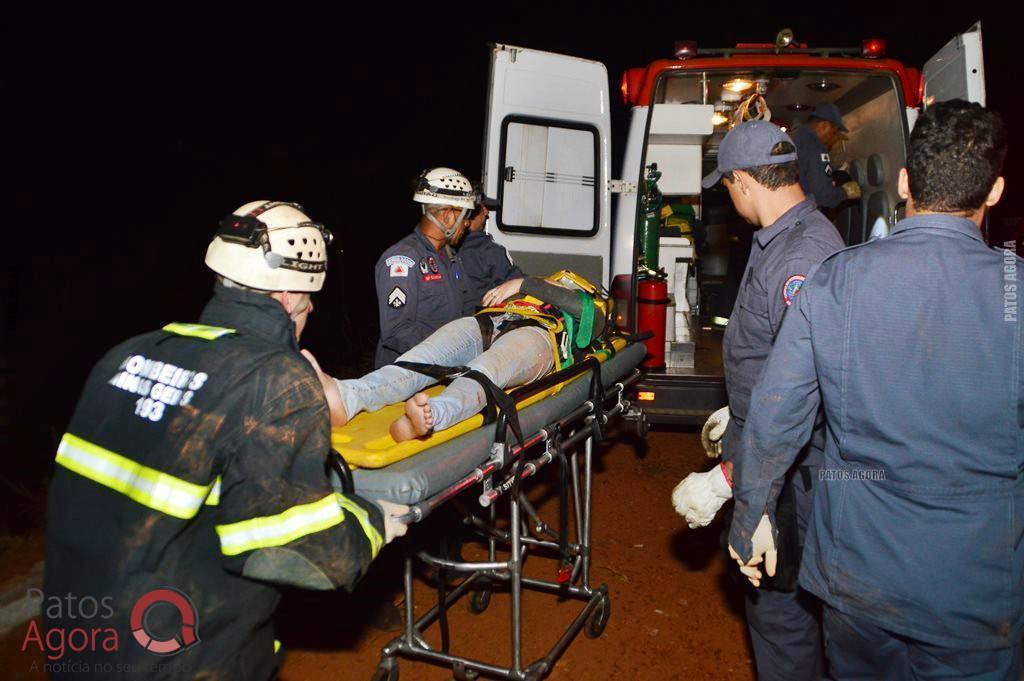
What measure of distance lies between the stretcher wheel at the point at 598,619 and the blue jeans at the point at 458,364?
1.18m

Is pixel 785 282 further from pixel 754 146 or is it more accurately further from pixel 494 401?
pixel 494 401

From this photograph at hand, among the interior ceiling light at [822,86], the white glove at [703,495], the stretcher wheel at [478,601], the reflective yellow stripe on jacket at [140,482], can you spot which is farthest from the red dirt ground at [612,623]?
the interior ceiling light at [822,86]

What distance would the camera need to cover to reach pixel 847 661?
1.87 m

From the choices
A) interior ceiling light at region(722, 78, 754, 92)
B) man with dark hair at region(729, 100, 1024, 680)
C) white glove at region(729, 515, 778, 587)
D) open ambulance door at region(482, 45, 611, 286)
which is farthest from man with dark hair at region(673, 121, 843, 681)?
interior ceiling light at region(722, 78, 754, 92)

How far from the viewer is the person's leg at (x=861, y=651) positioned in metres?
1.79

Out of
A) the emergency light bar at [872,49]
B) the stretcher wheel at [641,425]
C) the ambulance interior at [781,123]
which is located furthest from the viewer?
the ambulance interior at [781,123]

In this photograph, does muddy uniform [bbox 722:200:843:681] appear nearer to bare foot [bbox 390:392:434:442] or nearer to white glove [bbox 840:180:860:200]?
bare foot [bbox 390:392:434:442]

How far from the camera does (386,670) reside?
9.87 ft

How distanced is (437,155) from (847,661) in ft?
61.2

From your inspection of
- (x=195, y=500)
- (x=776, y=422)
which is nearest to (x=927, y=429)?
(x=776, y=422)

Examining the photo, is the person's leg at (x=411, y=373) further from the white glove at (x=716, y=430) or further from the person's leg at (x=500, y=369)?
the white glove at (x=716, y=430)

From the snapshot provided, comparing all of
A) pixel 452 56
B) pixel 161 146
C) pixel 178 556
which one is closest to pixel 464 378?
pixel 178 556

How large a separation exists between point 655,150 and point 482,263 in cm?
174

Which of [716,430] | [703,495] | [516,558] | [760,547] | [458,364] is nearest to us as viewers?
[760,547]
